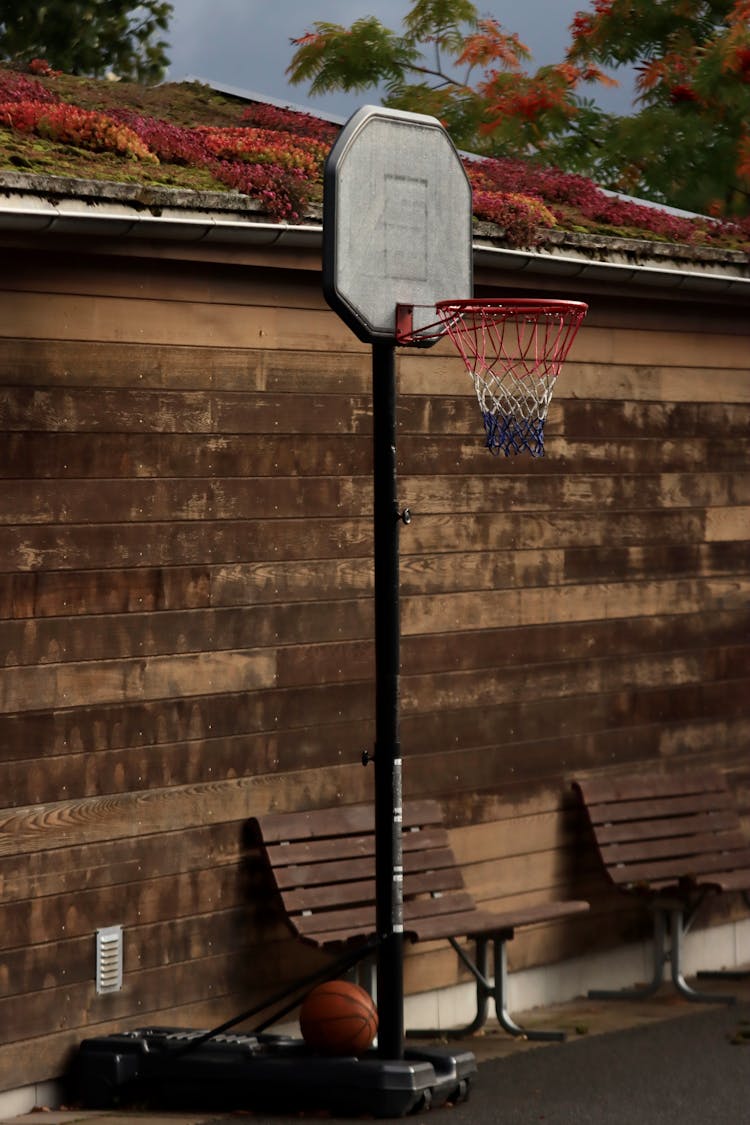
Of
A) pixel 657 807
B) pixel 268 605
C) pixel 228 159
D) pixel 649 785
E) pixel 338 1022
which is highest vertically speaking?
pixel 228 159

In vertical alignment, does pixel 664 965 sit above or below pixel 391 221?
below

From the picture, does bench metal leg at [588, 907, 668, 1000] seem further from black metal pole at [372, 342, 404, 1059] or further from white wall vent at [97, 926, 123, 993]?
white wall vent at [97, 926, 123, 993]

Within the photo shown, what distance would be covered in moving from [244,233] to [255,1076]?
3.19m

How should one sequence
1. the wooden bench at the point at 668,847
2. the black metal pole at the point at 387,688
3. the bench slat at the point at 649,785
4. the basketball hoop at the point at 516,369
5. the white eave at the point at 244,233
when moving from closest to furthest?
the white eave at the point at 244,233 → the black metal pole at the point at 387,688 → the basketball hoop at the point at 516,369 → the wooden bench at the point at 668,847 → the bench slat at the point at 649,785

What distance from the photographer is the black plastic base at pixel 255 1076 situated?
6.75 metres

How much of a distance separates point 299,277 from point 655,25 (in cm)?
1025

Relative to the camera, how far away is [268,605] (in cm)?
782

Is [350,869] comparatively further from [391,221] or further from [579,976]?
[391,221]

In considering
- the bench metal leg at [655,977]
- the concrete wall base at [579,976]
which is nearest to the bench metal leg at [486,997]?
the concrete wall base at [579,976]

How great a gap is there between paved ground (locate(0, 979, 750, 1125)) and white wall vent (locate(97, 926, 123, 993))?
0.48 metres

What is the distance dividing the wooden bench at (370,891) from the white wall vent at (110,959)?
2.44 feet

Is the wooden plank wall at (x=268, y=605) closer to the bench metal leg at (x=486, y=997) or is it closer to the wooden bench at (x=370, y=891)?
the wooden bench at (x=370, y=891)

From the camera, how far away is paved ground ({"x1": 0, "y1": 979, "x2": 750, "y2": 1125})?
6910 mm

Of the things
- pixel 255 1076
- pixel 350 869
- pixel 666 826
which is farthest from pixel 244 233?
pixel 666 826
